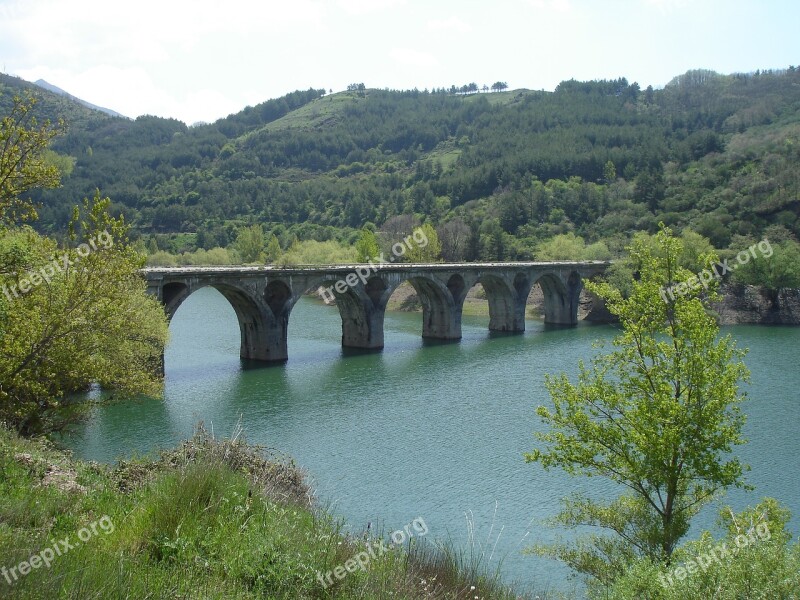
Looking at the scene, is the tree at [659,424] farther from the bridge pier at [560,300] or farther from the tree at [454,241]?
the tree at [454,241]

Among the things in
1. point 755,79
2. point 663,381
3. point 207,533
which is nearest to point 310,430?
point 663,381

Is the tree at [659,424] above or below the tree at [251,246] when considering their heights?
below

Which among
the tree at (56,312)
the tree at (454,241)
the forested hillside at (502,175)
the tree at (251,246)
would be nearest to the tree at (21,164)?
the tree at (56,312)

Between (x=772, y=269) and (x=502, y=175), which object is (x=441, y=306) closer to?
(x=772, y=269)

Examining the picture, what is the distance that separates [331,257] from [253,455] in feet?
240

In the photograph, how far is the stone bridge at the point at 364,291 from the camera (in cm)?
3859

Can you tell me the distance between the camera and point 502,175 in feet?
412

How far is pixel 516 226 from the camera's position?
10319 centimetres

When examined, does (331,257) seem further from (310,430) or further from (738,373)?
(738,373)

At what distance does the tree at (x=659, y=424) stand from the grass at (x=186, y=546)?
5.73 m

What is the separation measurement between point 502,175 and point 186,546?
122 metres

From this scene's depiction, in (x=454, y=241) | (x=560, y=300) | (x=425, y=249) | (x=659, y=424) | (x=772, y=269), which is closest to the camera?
(x=659, y=424)

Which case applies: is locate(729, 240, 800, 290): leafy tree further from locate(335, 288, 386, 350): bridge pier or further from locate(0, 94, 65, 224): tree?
locate(0, 94, 65, 224): tree

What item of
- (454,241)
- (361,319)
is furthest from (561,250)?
(361,319)
